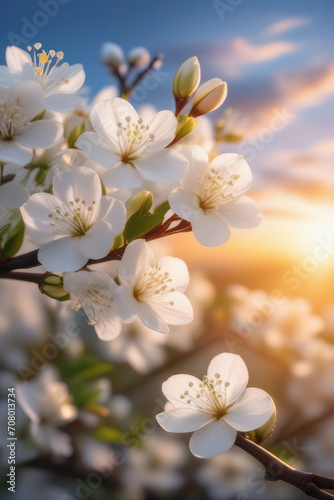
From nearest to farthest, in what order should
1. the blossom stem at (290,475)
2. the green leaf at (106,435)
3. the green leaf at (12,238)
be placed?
the blossom stem at (290,475), the green leaf at (12,238), the green leaf at (106,435)

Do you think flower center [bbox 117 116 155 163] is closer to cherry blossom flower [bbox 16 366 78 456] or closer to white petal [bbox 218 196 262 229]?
white petal [bbox 218 196 262 229]

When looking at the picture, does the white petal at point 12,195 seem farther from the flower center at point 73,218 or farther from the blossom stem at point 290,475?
the blossom stem at point 290,475

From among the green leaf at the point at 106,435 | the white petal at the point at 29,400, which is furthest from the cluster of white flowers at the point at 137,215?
the green leaf at the point at 106,435

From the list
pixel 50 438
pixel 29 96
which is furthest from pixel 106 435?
pixel 29 96

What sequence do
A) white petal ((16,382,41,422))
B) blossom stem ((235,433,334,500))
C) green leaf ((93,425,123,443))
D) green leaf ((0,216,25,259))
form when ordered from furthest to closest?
green leaf ((93,425,123,443)) → white petal ((16,382,41,422)) → green leaf ((0,216,25,259)) → blossom stem ((235,433,334,500))

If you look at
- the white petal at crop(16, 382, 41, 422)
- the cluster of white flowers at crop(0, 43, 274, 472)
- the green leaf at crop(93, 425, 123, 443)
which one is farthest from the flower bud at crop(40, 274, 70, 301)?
the green leaf at crop(93, 425, 123, 443)

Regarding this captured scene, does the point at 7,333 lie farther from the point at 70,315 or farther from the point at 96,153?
the point at 96,153

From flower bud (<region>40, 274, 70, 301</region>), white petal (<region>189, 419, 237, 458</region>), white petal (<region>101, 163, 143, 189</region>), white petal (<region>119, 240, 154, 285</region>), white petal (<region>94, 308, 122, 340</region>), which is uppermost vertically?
white petal (<region>101, 163, 143, 189</region>)
